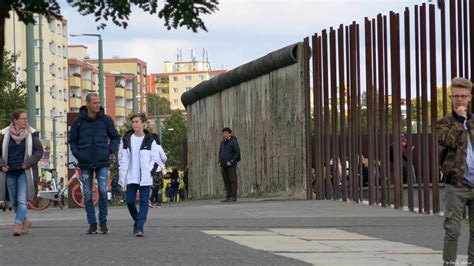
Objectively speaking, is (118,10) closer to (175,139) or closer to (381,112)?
(381,112)

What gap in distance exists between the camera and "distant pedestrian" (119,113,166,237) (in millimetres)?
15586

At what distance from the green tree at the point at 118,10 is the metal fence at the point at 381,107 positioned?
11237mm

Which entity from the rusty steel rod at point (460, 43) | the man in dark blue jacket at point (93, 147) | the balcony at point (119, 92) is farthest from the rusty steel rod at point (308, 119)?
the balcony at point (119, 92)

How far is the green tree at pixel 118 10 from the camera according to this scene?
673cm

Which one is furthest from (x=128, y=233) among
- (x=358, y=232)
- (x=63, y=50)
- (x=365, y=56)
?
(x=63, y=50)

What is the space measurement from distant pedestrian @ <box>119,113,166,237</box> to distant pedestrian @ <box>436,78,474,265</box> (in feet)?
20.0

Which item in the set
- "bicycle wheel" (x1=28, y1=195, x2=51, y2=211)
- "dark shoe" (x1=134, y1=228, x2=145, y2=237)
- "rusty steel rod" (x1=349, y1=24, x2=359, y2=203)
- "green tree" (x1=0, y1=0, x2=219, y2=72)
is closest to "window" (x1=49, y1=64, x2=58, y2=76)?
"bicycle wheel" (x1=28, y1=195, x2=51, y2=211)

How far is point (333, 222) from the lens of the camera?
59.0ft

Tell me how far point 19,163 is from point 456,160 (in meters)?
7.65

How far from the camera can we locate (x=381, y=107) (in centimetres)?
2152

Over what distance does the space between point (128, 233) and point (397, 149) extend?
6.43 metres

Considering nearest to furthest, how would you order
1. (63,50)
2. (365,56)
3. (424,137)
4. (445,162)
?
1. (445,162)
2. (424,137)
3. (365,56)
4. (63,50)

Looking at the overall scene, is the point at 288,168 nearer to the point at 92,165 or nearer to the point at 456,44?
the point at 456,44

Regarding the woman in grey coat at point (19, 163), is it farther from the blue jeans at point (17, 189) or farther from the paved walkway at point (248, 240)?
the paved walkway at point (248, 240)
